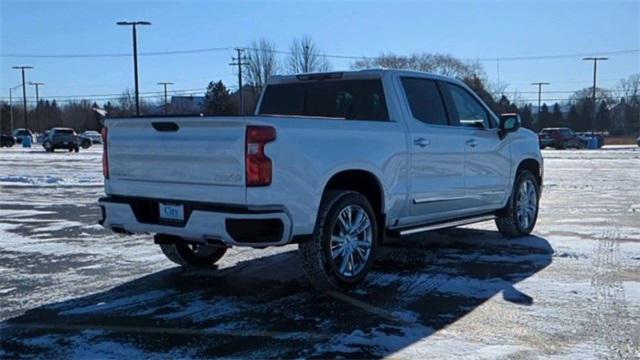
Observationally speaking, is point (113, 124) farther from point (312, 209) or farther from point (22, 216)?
point (22, 216)

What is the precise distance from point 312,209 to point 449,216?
7.73 ft

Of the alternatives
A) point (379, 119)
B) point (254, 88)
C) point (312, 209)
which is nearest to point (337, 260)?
point (312, 209)

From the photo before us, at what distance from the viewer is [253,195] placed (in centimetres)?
521

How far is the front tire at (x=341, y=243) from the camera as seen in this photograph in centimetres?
579

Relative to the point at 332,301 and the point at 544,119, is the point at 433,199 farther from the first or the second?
the point at 544,119

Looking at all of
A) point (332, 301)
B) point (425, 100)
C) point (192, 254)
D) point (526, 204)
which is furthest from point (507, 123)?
point (192, 254)

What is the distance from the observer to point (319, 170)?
561 centimetres

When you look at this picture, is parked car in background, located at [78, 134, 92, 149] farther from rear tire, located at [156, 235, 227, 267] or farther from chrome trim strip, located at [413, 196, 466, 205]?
chrome trim strip, located at [413, 196, 466, 205]

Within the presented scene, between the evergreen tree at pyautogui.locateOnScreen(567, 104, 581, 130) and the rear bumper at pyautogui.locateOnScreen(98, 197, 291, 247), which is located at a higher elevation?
the evergreen tree at pyautogui.locateOnScreen(567, 104, 581, 130)

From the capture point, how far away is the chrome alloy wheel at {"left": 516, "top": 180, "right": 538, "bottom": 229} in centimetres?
893

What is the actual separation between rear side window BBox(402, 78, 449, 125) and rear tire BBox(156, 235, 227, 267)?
2.60 meters

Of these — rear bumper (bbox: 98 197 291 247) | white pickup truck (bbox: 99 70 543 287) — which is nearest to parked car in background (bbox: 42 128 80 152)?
white pickup truck (bbox: 99 70 543 287)

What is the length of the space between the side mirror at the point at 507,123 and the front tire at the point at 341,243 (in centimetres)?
277

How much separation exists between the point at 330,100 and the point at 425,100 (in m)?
1.03
